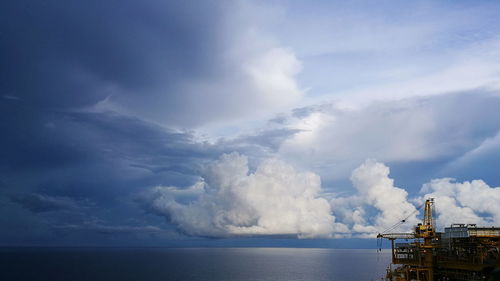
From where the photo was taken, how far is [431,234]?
6944 cm

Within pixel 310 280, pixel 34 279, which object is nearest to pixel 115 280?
pixel 34 279

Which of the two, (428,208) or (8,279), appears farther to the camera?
(8,279)

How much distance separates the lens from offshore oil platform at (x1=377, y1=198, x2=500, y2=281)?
195 ft

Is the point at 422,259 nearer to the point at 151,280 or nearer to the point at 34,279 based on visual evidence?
the point at 151,280

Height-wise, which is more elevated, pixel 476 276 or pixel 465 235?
pixel 465 235

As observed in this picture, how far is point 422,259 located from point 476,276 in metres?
15.2

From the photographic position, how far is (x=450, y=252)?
69.2 meters

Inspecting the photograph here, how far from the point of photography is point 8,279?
144 meters

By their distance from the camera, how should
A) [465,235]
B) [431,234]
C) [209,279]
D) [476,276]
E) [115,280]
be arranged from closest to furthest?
[476,276] < [465,235] < [431,234] < [115,280] < [209,279]

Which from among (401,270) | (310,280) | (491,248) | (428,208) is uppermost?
(428,208)

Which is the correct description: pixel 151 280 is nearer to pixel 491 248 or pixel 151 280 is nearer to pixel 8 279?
pixel 8 279

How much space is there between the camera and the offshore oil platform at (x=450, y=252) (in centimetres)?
5956

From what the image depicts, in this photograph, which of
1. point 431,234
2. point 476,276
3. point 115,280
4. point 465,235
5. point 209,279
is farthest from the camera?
point 209,279

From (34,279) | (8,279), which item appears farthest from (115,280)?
(8,279)
